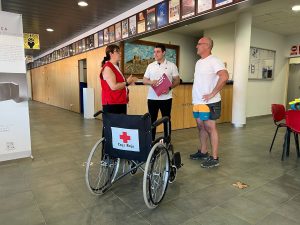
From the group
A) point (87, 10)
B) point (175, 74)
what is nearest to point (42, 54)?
point (87, 10)

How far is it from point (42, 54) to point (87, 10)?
26.8ft

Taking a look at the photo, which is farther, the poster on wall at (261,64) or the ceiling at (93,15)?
the poster on wall at (261,64)

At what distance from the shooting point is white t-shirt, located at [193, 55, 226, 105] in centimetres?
268

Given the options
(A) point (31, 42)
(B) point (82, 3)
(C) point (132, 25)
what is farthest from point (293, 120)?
(A) point (31, 42)

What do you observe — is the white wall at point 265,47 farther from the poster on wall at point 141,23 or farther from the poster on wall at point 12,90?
the poster on wall at point 12,90

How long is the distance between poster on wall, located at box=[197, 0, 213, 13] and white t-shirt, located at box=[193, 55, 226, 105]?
995mm

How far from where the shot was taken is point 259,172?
269 centimetres

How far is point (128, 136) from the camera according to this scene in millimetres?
1902

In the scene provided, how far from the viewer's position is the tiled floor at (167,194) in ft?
5.87

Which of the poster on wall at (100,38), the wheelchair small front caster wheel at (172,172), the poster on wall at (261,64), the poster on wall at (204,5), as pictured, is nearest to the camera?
the wheelchair small front caster wheel at (172,172)

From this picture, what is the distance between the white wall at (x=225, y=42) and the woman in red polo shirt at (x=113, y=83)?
4566mm

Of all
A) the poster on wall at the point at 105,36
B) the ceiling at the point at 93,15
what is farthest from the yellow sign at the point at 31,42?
the poster on wall at the point at 105,36

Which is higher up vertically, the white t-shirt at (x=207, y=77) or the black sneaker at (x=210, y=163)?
the white t-shirt at (x=207, y=77)

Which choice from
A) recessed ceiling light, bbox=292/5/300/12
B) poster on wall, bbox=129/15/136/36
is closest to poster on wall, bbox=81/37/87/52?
poster on wall, bbox=129/15/136/36
